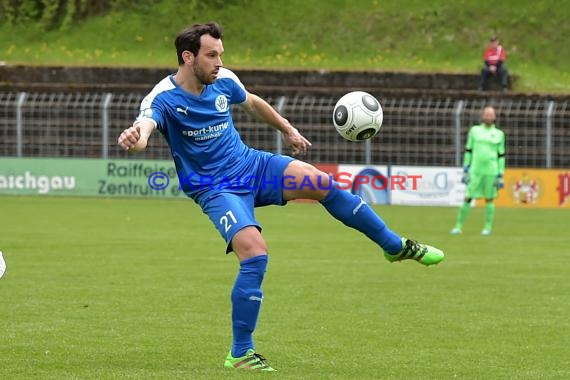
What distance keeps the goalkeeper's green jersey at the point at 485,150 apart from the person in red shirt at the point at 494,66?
33.5 feet

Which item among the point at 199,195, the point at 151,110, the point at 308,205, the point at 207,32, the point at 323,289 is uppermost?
the point at 207,32

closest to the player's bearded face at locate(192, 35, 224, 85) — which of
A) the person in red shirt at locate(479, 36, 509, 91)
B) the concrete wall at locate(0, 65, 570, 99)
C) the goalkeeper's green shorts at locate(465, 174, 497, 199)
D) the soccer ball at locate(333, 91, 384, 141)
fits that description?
the soccer ball at locate(333, 91, 384, 141)

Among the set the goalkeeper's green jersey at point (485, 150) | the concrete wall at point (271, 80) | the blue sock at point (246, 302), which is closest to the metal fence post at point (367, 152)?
the concrete wall at point (271, 80)

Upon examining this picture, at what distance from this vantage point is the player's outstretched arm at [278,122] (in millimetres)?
8414

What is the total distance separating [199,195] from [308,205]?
67.5 feet

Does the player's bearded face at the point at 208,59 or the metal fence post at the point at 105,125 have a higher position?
the player's bearded face at the point at 208,59

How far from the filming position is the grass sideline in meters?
34.8

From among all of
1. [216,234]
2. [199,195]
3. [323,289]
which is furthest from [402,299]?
[216,234]

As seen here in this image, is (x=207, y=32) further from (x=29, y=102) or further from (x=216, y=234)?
(x=29, y=102)

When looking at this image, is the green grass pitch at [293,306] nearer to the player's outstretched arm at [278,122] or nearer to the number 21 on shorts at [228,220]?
the number 21 on shorts at [228,220]

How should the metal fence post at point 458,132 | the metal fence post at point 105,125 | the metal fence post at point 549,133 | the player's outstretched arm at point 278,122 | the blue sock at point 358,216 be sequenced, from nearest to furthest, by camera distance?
the blue sock at point 358,216 < the player's outstretched arm at point 278,122 < the metal fence post at point 549,133 < the metal fence post at point 458,132 < the metal fence post at point 105,125

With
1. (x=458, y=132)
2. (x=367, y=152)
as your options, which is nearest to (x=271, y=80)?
(x=367, y=152)

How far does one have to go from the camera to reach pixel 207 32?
7.73m

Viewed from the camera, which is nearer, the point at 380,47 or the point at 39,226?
the point at 39,226
